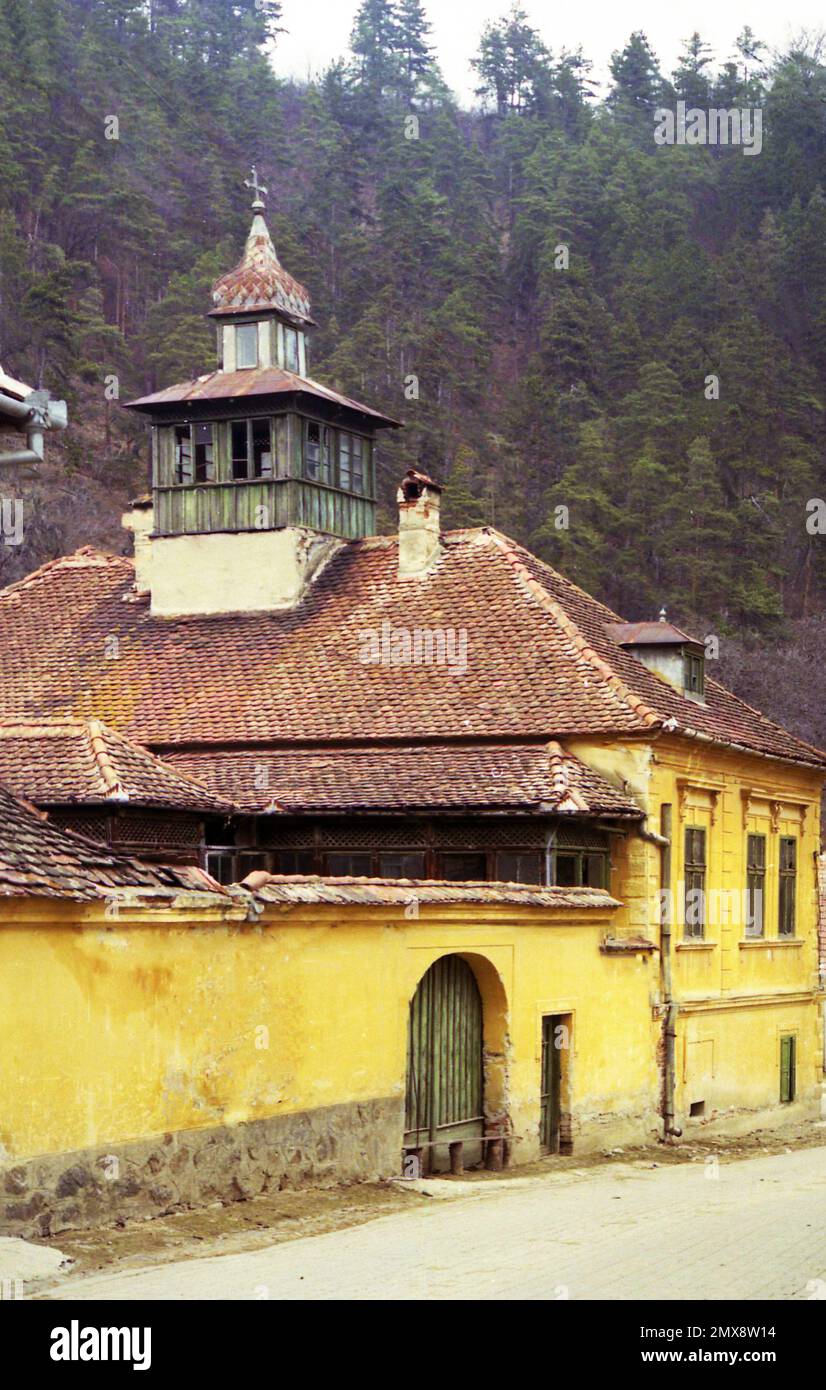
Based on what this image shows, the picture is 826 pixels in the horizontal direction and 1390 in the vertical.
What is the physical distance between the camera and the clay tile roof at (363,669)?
84.1 ft

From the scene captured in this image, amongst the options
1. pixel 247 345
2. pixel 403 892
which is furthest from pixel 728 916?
pixel 247 345

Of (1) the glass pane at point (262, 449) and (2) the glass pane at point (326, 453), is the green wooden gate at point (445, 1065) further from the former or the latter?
(2) the glass pane at point (326, 453)

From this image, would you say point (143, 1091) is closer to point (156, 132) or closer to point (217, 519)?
point (217, 519)

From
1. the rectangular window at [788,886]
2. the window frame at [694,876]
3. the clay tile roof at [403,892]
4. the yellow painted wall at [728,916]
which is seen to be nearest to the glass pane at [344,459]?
the yellow painted wall at [728,916]

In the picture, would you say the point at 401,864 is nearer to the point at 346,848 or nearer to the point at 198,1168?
the point at 346,848

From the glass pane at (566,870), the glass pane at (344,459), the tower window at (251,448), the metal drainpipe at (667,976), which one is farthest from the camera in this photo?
the glass pane at (344,459)

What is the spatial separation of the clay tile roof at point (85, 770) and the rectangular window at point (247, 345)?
10.9 m

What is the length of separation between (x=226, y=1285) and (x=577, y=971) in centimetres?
1098

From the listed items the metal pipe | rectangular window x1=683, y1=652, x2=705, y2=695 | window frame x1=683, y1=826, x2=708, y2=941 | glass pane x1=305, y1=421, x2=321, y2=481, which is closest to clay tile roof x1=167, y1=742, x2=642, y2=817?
the metal pipe

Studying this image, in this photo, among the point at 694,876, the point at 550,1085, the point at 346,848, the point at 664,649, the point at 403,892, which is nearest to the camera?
the point at 403,892

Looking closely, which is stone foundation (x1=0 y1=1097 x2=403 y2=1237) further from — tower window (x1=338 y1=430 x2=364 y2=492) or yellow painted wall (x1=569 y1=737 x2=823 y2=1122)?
tower window (x1=338 y1=430 x2=364 y2=492)

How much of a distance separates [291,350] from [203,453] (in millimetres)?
2539

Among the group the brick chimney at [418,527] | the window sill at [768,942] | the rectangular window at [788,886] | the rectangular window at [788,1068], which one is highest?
the brick chimney at [418,527]

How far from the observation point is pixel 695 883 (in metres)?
27.0
